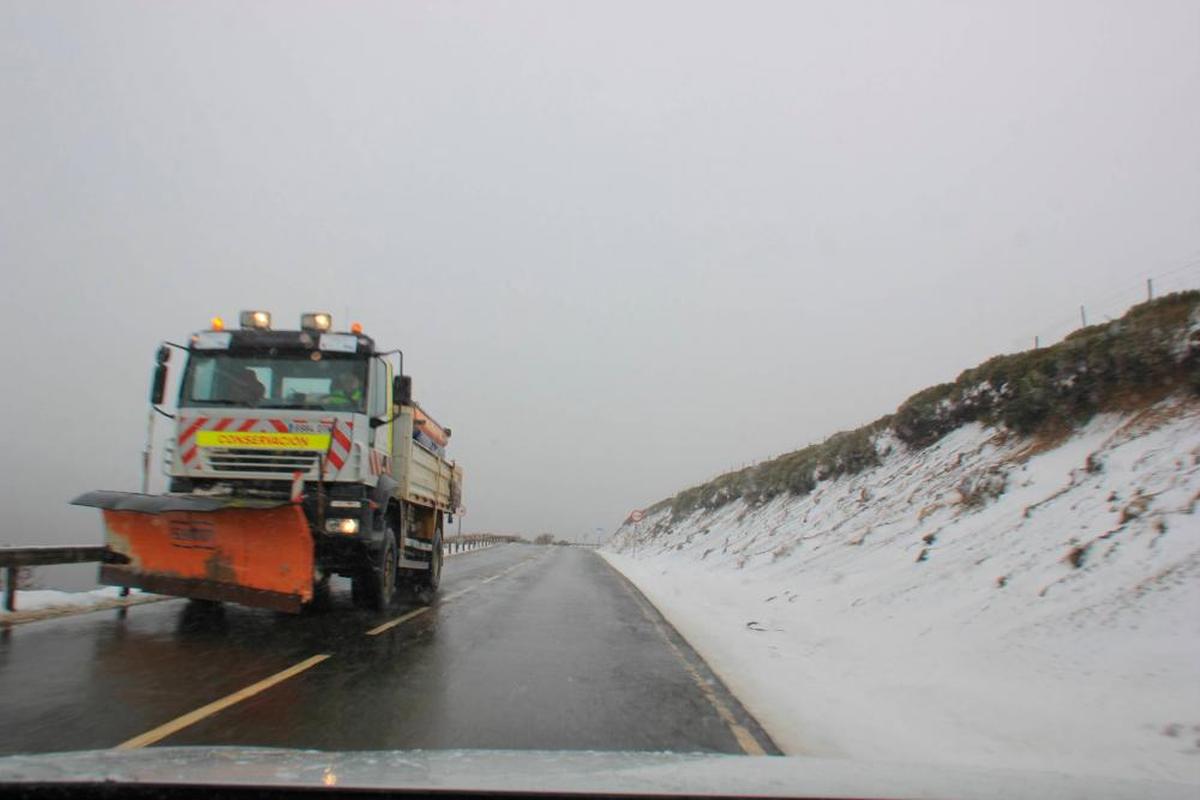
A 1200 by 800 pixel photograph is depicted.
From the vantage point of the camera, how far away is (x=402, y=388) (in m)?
11.4

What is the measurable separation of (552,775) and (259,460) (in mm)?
7721

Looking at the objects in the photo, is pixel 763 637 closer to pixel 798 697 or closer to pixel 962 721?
pixel 798 697

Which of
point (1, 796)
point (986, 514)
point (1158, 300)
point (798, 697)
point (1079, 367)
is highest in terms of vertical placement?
point (1158, 300)

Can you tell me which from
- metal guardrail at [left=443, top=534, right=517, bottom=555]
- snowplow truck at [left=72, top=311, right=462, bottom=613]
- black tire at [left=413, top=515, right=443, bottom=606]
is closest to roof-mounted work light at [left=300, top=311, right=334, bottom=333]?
snowplow truck at [left=72, top=311, right=462, bottom=613]

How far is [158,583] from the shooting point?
9250 millimetres

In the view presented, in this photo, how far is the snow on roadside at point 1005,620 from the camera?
5.65 m

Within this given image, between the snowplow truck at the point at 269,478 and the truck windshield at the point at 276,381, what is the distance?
0.05ft

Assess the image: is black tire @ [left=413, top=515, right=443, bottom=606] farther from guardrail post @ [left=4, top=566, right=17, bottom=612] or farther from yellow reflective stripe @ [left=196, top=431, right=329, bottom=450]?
guardrail post @ [left=4, top=566, right=17, bottom=612]

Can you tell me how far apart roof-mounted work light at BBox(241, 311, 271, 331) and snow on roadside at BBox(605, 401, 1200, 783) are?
7208 mm

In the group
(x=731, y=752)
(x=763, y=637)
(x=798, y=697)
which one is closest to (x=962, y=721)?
(x=798, y=697)

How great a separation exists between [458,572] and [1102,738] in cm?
2012

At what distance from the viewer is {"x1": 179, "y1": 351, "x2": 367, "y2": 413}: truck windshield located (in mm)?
10609

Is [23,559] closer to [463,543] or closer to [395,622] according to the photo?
Answer: [395,622]

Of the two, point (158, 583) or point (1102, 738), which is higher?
point (158, 583)
